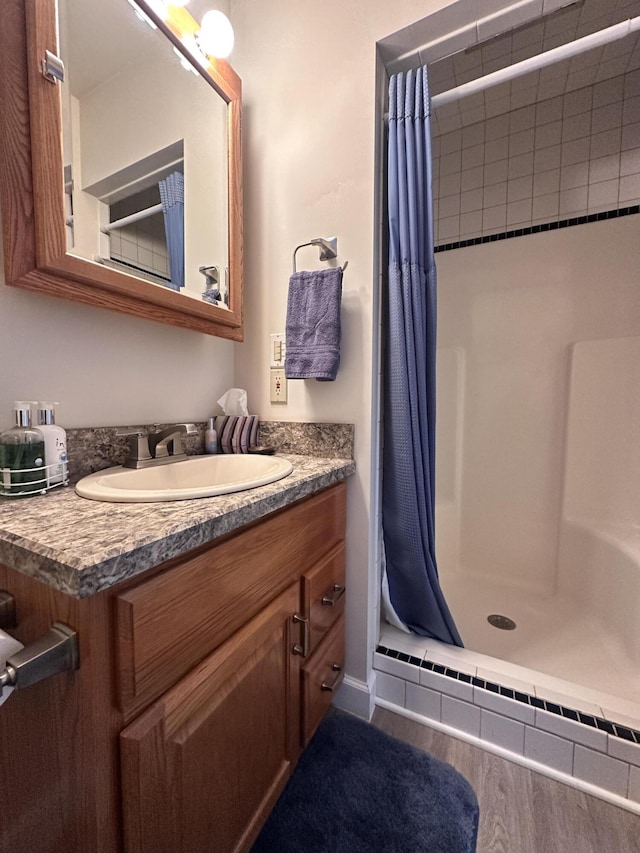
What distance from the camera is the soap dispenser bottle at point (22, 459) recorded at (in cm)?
60

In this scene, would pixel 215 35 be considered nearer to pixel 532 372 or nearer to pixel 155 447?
pixel 155 447

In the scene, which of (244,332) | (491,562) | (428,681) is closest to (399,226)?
(244,332)

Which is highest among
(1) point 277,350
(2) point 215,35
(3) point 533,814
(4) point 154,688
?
(2) point 215,35

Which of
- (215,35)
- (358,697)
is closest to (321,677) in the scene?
(358,697)

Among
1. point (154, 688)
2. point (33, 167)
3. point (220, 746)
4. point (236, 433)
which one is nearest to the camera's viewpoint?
point (154, 688)

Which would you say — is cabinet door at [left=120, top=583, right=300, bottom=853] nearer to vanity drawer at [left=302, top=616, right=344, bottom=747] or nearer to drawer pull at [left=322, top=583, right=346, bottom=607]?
vanity drawer at [left=302, top=616, right=344, bottom=747]

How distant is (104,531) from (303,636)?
1.73 feet

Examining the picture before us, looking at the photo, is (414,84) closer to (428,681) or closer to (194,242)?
(194,242)

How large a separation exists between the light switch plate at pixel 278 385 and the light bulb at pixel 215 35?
931 mm

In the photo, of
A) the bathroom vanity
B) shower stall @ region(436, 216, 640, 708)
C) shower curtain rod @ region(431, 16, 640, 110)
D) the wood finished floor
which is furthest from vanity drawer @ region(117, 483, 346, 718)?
shower curtain rod @ region(431, 16, 640, 110)

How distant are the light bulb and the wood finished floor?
2.11m

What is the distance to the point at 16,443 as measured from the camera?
607 millimetres

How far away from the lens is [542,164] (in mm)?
1548

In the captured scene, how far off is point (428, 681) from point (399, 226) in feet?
4.49
